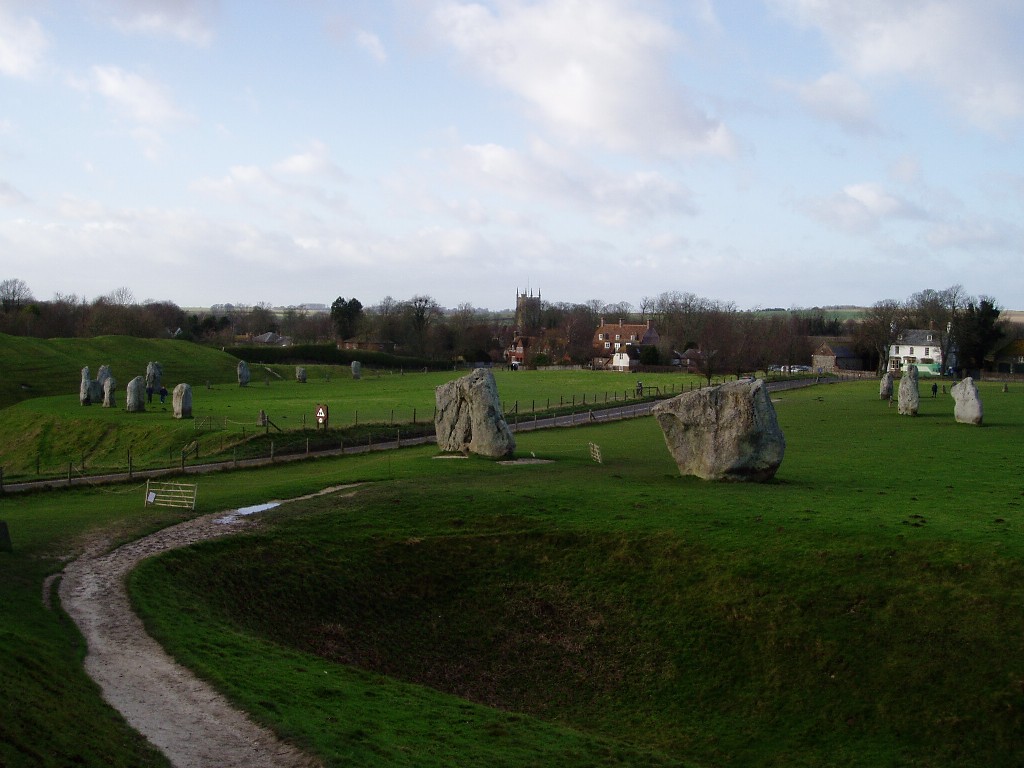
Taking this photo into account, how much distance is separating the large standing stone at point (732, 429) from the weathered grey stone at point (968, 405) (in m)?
30.7

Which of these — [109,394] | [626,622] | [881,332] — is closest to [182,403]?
[109,394]

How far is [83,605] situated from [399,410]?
174 ft

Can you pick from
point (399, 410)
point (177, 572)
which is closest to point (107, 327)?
point (399, 410)

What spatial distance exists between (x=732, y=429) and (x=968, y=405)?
32909 millimetres

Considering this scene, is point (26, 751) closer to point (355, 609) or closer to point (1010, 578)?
point (355, 609)

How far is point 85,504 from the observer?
35094 millimetres

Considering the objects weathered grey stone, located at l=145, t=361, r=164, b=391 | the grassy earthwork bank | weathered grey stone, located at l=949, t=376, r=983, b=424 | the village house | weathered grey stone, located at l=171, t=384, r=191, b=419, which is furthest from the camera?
the village house

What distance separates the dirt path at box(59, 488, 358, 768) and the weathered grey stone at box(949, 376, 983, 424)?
54.3 meters

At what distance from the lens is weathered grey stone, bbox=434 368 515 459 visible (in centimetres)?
4562

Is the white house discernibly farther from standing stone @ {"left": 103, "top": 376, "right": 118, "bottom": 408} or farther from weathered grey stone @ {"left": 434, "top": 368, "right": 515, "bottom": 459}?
weathered grey stone @ {"left": 434, "top": 368, "right": 515, "bottom": 459}

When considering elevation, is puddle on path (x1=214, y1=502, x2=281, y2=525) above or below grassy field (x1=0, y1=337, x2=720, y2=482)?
below

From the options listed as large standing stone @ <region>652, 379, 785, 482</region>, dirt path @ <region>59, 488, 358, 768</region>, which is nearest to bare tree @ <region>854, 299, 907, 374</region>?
large standing stone @ <region>652, 379, 785, 482</region>

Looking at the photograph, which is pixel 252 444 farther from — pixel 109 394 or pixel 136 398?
pixel 109 394

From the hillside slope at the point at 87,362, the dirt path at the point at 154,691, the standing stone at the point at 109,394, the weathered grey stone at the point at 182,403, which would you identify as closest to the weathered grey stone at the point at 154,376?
the standing stone at the point at 109,394
